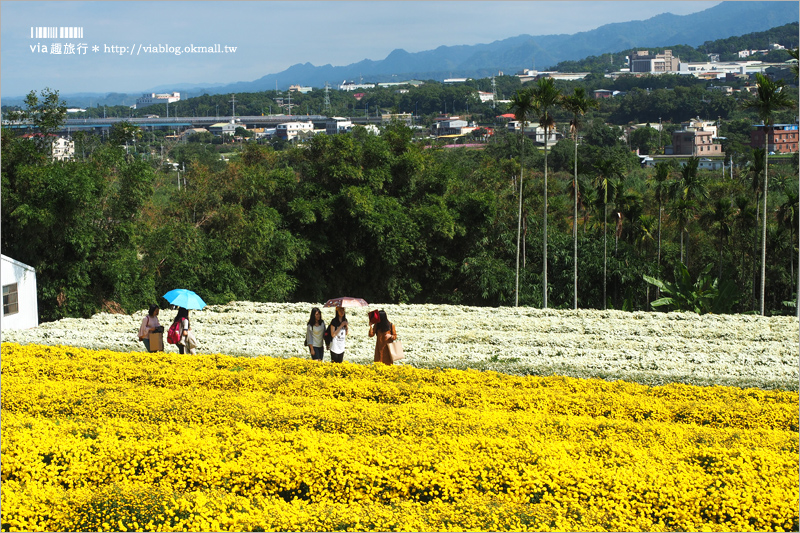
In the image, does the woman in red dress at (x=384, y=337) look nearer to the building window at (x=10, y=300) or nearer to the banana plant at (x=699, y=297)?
the building window at (x=10, y=300)

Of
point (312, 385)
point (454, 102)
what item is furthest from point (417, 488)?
point (454, 102)

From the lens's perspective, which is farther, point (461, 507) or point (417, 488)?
point (417, 488)

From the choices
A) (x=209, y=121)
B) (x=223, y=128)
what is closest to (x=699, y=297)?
(x=223, y=128)


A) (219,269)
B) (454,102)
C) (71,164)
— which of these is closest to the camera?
(71,164)

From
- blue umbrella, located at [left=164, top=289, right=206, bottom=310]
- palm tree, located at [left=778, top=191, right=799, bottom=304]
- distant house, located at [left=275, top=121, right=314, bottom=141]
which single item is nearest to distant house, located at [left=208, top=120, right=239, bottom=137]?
distant house, located at [left=275, top=121, right=314, bottom=141]

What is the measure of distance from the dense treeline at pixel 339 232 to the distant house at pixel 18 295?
2063mm

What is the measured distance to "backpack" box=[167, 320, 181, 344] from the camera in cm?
1633

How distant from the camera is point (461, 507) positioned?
331 inches

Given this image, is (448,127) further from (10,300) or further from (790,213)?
(10,300)

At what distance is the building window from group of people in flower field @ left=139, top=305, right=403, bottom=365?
21.0 feet

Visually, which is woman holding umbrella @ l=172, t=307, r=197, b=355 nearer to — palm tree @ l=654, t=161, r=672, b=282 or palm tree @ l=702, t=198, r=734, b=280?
palm tree @ l=654, t=161, r=672, b=282

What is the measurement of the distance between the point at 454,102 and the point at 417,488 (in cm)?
18517

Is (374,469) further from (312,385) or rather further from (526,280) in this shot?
(526,280)

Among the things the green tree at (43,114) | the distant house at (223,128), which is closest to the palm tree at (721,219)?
the green tree at (43,114)
